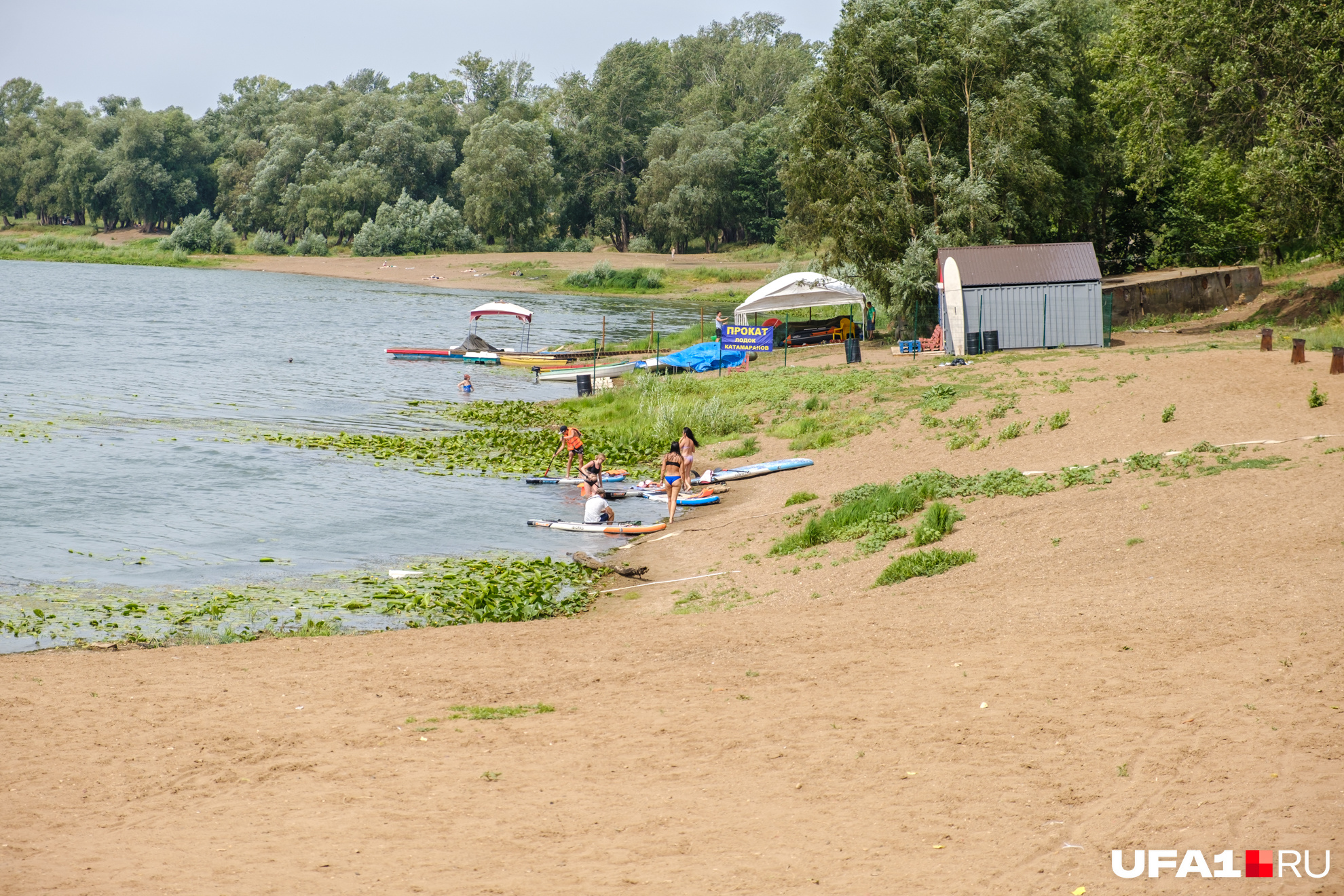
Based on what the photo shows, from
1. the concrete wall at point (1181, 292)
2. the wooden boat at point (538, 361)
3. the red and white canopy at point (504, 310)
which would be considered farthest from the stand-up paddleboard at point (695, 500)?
the red and white canopy at point (504, 310)

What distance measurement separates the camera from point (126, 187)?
121 metres

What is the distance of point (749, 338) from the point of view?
1608 inches

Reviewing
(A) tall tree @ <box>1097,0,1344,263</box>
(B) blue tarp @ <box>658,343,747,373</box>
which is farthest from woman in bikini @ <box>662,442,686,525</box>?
(A) tall tree @ <box>1097,0,1344,263</box>

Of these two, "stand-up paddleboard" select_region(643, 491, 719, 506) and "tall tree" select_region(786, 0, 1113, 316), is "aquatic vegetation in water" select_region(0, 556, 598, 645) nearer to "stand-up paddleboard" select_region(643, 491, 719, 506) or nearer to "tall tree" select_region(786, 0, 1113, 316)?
"stand-up paddleboard" select_region(643, 491, 719, 506)

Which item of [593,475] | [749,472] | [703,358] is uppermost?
[703,358]

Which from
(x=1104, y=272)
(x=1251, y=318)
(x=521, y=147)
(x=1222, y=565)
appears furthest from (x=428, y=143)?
(x=1222, y=565)

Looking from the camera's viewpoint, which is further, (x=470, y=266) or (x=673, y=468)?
(x=470, y=266)

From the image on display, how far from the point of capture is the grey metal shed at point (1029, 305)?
33.7 meters

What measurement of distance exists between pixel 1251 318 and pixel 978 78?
1273cm

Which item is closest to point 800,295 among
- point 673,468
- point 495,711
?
point 673,468

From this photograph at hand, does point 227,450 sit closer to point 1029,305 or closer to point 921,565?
point 921,565

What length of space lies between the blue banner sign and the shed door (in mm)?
7849

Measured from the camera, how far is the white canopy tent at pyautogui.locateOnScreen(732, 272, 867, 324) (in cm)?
4056

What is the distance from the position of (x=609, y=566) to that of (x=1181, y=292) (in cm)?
3253
